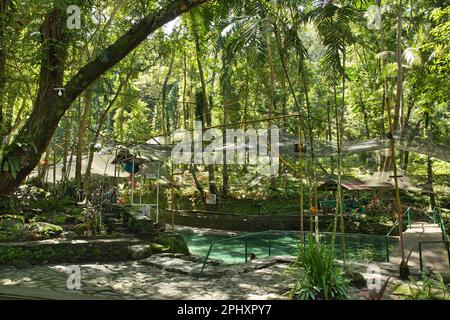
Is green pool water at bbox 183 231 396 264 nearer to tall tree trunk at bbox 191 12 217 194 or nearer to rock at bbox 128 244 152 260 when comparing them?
rock at bbox 128 244 152 260

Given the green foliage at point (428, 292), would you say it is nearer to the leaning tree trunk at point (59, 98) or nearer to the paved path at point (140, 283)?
the paved path at point (140, 283)

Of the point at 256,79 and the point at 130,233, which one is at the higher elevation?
the point at 256,79

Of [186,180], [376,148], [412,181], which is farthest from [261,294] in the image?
[186,180]

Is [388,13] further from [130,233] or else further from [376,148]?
[130,233]

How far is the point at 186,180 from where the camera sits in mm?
24547

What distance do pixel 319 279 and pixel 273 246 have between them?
1000 cm

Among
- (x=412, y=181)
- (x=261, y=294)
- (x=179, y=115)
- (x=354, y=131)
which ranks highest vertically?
(x=179, y=115)

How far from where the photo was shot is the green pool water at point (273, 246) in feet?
38.8

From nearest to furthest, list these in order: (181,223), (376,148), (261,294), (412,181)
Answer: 1. (261,294)
2. (376,148)
3. (412,181)
4. (181,223)

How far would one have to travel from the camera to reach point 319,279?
5.09 m

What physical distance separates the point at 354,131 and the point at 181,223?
13.0 metres

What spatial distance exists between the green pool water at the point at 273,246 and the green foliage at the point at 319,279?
5447 millimetres

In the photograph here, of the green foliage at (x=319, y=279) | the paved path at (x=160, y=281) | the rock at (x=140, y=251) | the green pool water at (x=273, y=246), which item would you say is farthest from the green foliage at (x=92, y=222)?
the green foliage at (x=319, y=279)

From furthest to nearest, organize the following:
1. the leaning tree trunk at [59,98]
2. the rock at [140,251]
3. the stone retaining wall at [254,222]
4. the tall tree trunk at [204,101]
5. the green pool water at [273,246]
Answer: the tall tree trunk at [204,101] < the stone retaining wall at [254,222] < the green pool water at [273,246] < the rock at [140,251] < the leaning tree trunk at [59,98]
